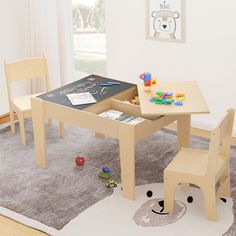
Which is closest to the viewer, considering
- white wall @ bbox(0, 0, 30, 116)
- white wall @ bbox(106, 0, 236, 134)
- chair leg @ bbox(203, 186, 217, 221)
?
chair leg @ bbox(203, 186, 217, 221)

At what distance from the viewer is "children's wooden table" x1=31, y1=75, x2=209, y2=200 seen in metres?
3.14

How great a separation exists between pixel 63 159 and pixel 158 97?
3.17 feet

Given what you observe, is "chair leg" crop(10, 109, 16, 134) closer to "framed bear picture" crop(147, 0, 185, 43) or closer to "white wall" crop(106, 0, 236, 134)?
"white wall" crop(106, 0, 236, 134)

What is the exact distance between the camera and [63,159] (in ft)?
12.6

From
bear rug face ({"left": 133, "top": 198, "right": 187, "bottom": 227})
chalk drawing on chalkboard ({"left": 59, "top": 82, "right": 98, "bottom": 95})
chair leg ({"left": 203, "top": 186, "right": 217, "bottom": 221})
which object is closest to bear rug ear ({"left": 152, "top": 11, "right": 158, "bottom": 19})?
chalk drawing on chalkboard ({"left": 59, "top": 82, "right": 98, "bottom": 95})

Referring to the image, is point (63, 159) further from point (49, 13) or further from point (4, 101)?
point (49, 13)

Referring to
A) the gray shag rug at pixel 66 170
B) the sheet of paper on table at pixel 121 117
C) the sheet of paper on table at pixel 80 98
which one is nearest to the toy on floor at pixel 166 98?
the sheet of paper on table at pixel 121 117

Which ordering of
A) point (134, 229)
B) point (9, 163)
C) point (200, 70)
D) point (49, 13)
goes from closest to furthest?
1. point (134, 229)
2. point (9, 163)
3. point (200, 70)
4. point (49, 13)

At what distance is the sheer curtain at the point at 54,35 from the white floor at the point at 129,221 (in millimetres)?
1855

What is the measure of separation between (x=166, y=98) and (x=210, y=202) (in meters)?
0.74

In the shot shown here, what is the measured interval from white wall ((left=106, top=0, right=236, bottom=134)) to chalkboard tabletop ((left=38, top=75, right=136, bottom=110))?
0.74 metres

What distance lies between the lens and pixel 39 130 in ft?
12.0

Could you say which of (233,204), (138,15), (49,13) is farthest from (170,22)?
(233,204)

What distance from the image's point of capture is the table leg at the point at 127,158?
3.11 meters
